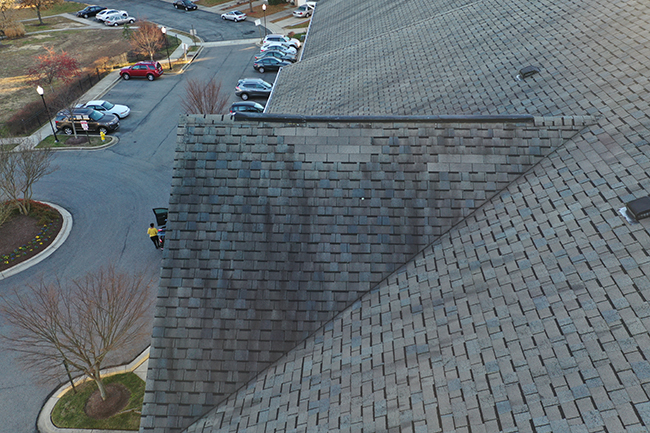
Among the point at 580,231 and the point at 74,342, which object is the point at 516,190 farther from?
the point at 74,342

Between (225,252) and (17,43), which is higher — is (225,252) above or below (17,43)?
above

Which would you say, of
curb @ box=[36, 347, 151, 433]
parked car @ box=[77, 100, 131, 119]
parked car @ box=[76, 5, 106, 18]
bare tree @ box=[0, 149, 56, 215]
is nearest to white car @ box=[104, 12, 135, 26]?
parked car @ box=[76, 5, 106, 18]

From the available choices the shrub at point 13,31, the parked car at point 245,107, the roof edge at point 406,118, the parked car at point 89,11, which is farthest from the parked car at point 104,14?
the roof edge at point 406,118

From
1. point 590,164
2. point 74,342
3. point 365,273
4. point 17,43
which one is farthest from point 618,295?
point 17,43

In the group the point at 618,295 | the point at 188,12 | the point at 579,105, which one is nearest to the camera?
the point at 618,295

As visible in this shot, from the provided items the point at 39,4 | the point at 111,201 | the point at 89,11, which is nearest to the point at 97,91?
the point at 111,201

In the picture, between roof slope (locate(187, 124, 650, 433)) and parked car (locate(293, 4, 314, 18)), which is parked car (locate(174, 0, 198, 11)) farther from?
roof slope (locate(187, 124, 650, 433))
